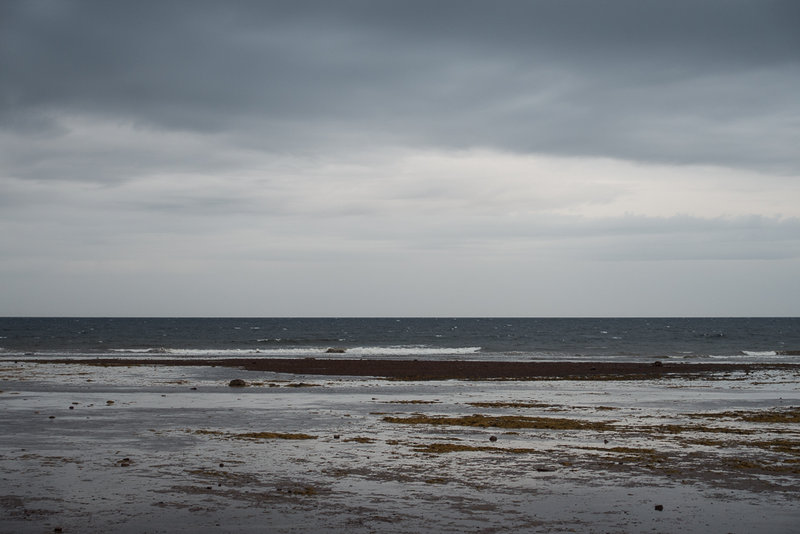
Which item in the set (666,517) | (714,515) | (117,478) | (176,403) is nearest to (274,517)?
(117,478)

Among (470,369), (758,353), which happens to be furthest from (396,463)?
(758,353)

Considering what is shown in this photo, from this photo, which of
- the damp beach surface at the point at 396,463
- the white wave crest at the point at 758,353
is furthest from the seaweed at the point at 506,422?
the white wave crest at the point at 758,353

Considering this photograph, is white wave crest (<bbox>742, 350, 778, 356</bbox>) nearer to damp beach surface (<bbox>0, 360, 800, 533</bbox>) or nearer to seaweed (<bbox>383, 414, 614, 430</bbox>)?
damp beach surface (<bbox>0, 360, 800, 533</bbox>)

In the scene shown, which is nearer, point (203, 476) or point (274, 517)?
point (274, 517)

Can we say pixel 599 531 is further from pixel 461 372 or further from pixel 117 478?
pixel 461 372

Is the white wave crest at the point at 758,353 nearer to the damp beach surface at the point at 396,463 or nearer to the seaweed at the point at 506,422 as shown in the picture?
the damp beach surface at the point at 396,463

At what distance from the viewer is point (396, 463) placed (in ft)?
53.4

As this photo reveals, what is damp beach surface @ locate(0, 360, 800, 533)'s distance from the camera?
11.9m

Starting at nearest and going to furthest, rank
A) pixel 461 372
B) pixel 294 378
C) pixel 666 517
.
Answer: pixel 666 517, pixel 294 378, pixel 461 372

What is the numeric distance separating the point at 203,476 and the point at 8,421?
1093 cm

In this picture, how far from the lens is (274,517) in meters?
11.8

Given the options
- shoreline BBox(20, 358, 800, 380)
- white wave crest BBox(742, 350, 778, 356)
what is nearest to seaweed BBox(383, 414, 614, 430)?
shoreline BBox(20, 358, 800, 380)

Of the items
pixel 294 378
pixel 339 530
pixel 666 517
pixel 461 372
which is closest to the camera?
pixel 339 530

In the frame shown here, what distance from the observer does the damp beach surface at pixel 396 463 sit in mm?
11891
